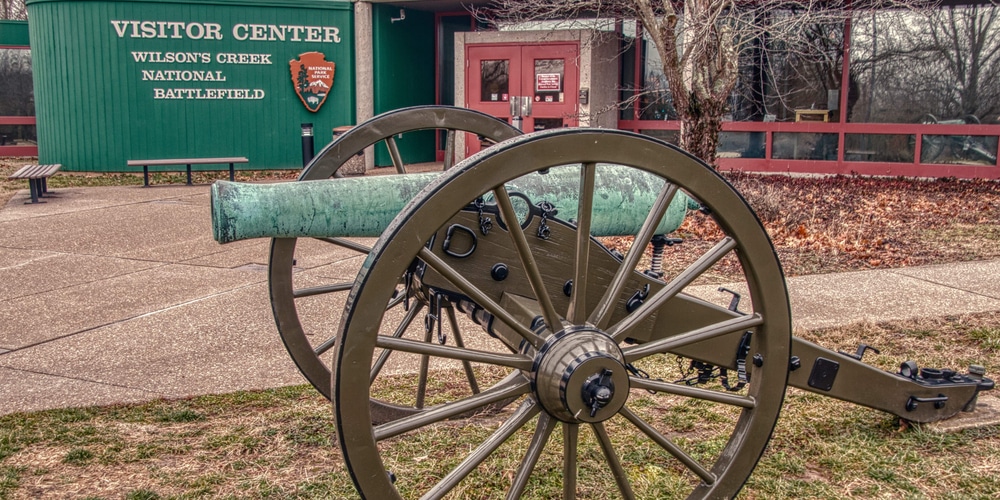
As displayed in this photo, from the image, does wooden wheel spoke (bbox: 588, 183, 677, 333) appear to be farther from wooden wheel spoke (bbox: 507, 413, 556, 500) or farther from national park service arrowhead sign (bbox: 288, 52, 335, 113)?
national park service arrowhead sign (bbox: 288, 52, 335, 113)

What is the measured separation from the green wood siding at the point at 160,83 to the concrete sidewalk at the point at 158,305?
207 inches

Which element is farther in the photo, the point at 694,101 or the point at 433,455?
the point at 694,101

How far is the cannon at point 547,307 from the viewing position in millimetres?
2365

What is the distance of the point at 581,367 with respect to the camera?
2.56m

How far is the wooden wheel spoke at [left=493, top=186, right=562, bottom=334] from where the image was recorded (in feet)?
8.02

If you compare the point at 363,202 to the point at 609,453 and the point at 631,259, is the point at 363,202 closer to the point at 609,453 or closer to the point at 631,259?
the point at 631,259

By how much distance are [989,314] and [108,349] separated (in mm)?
5432

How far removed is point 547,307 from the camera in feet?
8.49

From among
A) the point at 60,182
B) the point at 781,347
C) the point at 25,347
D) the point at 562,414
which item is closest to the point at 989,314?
the point at 781,347

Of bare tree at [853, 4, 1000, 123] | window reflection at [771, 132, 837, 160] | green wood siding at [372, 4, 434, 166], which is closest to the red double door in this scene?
green wood siding at [372, 4, 434, 166]

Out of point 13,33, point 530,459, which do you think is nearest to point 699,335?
point 530,459

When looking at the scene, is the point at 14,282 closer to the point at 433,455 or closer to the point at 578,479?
the point at 433,455

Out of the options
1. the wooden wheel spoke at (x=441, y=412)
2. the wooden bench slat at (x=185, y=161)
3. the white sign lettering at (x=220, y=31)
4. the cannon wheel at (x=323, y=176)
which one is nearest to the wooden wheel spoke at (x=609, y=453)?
the wooden wheel spoke at (x=441, y=412)

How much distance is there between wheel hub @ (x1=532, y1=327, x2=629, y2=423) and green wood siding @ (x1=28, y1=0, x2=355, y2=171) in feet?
44.1
